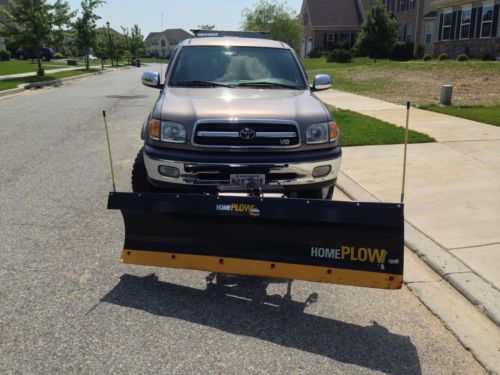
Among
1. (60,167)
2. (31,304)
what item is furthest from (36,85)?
(31,304)

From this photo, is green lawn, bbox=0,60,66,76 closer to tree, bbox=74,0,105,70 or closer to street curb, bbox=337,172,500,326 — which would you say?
tree, bbox=74,0,105,70

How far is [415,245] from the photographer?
182 inches

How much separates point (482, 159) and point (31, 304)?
269 inches

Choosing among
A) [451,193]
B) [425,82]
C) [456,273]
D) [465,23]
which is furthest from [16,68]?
[456,273]

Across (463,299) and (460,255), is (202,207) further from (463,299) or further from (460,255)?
(460,255)

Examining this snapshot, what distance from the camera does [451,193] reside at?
606 cm

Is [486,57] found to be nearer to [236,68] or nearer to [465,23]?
[465,23]

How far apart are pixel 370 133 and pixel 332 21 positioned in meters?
55.3

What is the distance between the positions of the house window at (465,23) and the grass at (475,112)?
866 inches

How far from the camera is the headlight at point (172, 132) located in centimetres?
427

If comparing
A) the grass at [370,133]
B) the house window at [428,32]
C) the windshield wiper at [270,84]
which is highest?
the house window at [428,32]

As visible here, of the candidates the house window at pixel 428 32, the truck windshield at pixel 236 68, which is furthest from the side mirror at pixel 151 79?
the house window at pixel 428 32

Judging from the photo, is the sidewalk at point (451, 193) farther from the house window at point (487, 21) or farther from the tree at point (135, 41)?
the tree at point (135, 41)

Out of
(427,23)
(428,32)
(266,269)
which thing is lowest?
(266,269)
